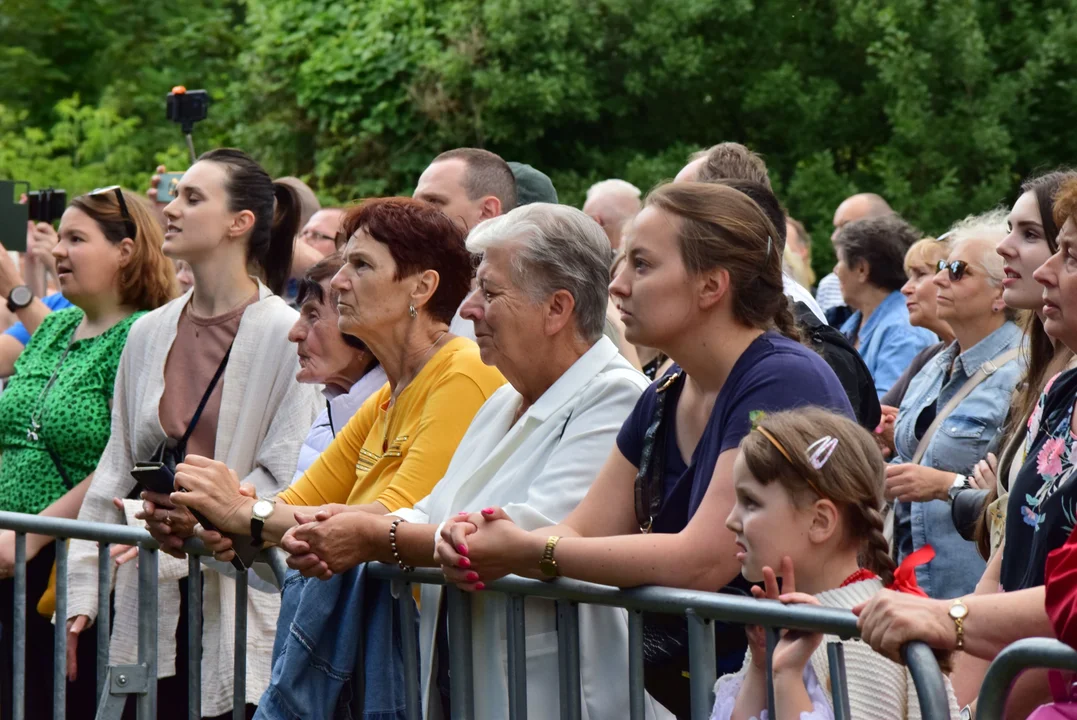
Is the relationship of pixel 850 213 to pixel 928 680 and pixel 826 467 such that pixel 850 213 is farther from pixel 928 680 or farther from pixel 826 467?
pixel 928 680

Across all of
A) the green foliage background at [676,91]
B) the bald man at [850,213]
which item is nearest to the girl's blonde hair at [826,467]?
the bald man at [850,213]

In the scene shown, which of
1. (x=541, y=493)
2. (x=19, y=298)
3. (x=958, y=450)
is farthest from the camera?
(x=19, y=298)

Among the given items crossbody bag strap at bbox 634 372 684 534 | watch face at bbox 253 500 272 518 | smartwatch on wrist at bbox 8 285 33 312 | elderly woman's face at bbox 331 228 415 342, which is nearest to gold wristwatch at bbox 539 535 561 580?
crossbody bag strap at bbox 634 372 684 534

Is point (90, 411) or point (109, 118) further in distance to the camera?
point (109, 118)

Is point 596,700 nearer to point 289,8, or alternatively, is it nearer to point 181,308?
point 181,308

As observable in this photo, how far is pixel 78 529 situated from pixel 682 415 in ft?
6.50

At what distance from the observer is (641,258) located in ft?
11.5

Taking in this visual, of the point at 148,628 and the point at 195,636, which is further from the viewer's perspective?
the point at 148,628

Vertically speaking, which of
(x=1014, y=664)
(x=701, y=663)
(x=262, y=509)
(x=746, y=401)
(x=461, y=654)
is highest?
(x=746, y=401)

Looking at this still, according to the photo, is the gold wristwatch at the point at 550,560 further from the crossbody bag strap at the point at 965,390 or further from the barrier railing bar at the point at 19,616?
the crossbody bag strap at the point at 965,390

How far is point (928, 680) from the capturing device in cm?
252

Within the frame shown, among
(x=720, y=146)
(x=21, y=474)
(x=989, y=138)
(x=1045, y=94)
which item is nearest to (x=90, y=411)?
(x=21, y=474)

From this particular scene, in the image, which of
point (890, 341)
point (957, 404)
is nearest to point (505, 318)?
point (957, 404)

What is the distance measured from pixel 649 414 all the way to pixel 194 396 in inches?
82.5
